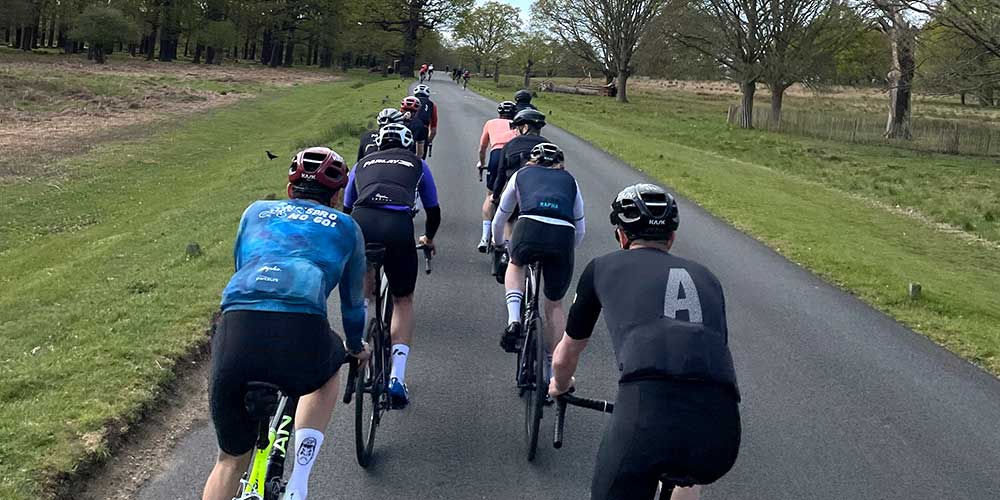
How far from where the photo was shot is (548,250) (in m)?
6.10

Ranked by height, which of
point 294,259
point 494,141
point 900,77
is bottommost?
point 294,259

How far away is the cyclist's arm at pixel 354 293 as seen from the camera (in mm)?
4043

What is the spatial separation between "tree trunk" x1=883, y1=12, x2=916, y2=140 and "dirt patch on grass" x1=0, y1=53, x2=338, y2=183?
2730 centimetres

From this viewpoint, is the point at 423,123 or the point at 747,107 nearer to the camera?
the point at 423,123

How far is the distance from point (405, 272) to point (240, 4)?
80500 millimetres

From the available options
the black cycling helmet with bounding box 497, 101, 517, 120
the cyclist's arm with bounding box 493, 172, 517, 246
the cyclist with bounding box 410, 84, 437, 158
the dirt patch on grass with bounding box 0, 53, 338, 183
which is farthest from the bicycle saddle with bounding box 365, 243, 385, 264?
the dirt patch on grass with bounding box 0, 53, 338, 183

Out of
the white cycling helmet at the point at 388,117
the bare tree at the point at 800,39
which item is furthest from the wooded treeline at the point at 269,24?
the white cycling helmet at the point at 388,117

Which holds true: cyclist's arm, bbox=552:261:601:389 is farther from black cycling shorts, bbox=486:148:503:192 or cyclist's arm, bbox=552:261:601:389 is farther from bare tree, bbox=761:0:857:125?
bare tree, bbox=761:0:857:125

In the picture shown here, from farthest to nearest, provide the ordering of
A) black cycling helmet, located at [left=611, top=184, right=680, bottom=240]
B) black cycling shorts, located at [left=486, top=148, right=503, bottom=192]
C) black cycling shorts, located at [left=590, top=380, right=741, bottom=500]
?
black cycling shorts, located at [left=486, top=148, right=503, bottom=192] < black cycling helmet, located at [left=611, top=184, right=680, bottom=240] < black cycling shorts, located at [left=590, top=380, right=741, bottom=500]

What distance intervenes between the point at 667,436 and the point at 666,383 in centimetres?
20

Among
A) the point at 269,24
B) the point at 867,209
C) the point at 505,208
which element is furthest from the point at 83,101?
the point at 269,24

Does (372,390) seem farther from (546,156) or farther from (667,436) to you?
(667,436)

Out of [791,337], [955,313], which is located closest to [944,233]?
[955,313]

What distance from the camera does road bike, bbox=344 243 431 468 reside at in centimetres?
514
